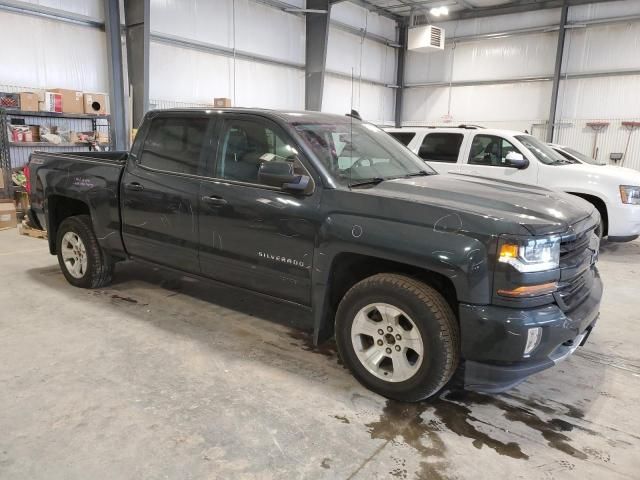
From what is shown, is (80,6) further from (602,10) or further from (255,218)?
(602,10)

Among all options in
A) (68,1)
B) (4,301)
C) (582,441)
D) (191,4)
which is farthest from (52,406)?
(191,4)

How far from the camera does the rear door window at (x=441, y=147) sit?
7512 mm

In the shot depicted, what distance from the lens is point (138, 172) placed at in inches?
158

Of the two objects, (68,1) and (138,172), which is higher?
(68,1)

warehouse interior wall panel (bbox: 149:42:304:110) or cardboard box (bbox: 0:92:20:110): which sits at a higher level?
warehouse interior wall panel (bbox: 149:42:304:110)

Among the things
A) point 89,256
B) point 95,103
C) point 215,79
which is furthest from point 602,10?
point 89,256

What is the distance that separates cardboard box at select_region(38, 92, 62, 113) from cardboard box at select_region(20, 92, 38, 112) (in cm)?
12

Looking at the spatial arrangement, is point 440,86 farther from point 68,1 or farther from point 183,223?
point 183,223

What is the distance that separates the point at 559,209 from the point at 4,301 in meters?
4.60

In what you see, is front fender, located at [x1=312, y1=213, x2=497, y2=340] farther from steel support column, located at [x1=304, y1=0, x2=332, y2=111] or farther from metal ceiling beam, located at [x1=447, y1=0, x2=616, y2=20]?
metal ceiling beam, located at [x1=447, y1=0, x2=616, y2=20]

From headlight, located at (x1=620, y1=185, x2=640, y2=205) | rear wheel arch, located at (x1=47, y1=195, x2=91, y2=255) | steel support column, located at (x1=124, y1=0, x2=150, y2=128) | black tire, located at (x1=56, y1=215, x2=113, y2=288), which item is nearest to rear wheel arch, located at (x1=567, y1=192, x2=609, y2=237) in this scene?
headlight, located at (x1=620, y1=185, x2=640, y2=205)

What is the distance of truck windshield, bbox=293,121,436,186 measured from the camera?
3170 mm

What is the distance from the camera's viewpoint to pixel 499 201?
2793 millimetres

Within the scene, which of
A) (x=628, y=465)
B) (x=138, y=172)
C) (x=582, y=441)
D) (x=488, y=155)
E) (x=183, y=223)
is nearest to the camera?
(x=628, y=465)
